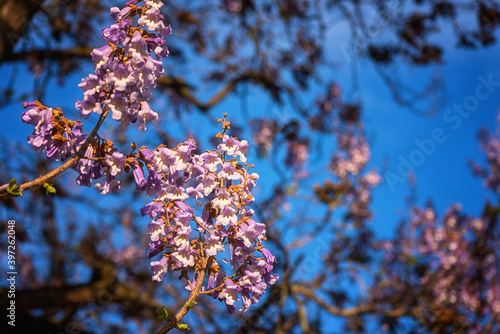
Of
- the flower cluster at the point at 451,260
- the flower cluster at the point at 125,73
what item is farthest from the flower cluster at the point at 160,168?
the flower cluster at the point at 451,260

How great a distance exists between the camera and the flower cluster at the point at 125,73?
141 cm

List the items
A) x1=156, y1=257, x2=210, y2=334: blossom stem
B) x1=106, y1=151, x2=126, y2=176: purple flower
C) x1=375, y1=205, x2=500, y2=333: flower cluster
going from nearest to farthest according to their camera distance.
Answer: x1=156, y1=257, x2=210, y2=334: blossom stem < x1=106, y1=151, x2=126, y2=176: purple flower < x1=375, y1=205, x2=500, y2=333: flower cluster

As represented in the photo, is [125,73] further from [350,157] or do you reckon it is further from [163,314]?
[350,157]

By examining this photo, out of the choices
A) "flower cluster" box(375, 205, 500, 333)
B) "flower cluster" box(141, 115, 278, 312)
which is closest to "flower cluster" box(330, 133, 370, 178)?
"flower cluster" box(375, 205, 500, 333)

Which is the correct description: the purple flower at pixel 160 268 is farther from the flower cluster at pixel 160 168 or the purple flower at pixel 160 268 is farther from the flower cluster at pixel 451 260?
the flower cluster at pixel 451 260

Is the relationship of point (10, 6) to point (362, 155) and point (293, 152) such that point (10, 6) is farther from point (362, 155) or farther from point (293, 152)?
point (362, 155)

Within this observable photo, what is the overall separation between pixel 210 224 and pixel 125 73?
2.00ft

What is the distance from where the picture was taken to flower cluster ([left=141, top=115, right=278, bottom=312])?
144cm

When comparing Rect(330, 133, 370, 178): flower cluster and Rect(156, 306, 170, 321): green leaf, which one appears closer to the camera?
Rect(156, 306, 170, 321): green leaf

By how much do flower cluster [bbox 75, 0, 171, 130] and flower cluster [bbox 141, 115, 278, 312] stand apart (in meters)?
0.18

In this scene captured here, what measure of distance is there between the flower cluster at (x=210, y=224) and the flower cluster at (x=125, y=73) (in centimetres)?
18

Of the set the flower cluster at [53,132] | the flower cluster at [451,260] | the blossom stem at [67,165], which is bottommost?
the blossom stem at [67,165]

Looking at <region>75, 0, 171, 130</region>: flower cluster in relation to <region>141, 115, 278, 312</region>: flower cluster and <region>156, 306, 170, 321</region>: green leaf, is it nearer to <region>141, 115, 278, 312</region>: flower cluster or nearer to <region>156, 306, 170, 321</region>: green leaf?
<region>141, 115, 278, 312</region>: flower cluster

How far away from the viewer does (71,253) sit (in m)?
8.57
